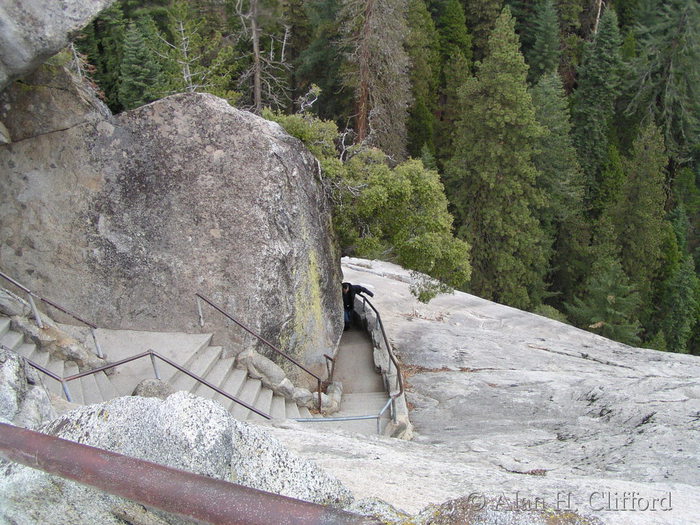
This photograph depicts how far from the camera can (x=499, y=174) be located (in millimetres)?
33625

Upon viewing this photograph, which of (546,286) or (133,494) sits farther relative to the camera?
(546,286)

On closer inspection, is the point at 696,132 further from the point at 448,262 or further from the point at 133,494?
the point at 133,494

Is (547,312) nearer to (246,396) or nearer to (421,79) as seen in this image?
(421,79)

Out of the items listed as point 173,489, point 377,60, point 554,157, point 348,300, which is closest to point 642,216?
point 554,157

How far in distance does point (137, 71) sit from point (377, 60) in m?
15.3

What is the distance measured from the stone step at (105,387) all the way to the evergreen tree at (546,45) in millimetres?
44437

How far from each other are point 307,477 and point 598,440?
728 centimetres

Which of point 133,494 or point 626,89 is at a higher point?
point 133,494

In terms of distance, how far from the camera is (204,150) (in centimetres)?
1162

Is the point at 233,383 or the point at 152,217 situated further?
the point at 152,217

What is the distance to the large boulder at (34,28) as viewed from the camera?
27.9 ft

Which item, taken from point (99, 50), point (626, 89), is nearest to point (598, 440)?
point (99, 50)

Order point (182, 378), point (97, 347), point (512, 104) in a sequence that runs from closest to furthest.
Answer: point (182, 378), point (97, 347), point (512, 104)

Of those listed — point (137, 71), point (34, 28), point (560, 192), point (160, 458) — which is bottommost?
point (560, 192)
